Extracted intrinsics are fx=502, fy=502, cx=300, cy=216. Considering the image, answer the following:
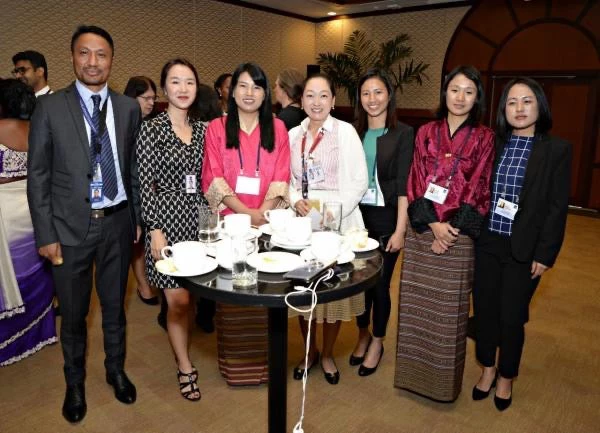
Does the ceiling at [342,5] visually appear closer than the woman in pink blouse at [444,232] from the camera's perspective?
No

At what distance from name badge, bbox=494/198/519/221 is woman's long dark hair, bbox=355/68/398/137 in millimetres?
672

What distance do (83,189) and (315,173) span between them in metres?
1.10

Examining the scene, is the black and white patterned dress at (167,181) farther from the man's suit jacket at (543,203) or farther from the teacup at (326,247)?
the man's suit jacket at (543,203)

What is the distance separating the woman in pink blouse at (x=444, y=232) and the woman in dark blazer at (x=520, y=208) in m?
0.10

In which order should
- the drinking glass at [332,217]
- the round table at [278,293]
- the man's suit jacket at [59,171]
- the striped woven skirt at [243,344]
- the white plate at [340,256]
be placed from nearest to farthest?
the round table at [278,293], the white plate at [340,256], the drinking glass at [332,217], the man's suit jacket at [59,171], the striped woven skirt at [243,344]

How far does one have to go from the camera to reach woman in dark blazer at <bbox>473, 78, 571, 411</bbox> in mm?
2230

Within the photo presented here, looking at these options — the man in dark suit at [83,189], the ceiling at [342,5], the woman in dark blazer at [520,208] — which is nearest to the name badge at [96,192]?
the man in dark suit at [83,189]

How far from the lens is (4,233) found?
2648mm

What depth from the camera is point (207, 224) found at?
6.15 feet

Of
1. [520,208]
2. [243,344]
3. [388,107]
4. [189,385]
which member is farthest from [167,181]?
[520,208]

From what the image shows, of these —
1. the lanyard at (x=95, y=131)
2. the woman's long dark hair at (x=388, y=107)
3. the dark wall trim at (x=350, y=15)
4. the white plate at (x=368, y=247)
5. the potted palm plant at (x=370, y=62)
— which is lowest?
the white plate at (x=368, y=247)

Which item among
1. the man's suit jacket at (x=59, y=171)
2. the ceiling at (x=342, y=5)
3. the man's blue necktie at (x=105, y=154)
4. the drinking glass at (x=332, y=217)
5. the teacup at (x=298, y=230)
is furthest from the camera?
the ceiling at (x=342, y=5)

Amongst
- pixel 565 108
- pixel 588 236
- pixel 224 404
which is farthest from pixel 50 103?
pixel 565 108

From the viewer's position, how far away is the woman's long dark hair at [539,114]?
2.24 meters
